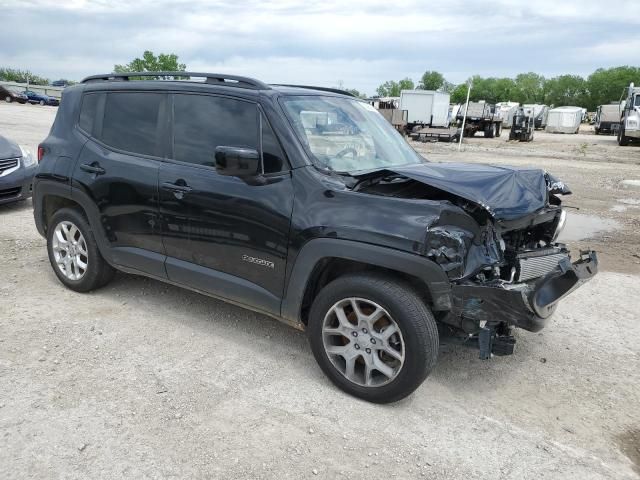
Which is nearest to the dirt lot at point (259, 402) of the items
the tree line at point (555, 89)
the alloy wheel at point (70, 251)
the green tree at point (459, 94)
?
the alloy wheel at point (70, 251)

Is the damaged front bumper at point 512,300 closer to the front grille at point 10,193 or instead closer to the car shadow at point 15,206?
the front grille at point 10,193

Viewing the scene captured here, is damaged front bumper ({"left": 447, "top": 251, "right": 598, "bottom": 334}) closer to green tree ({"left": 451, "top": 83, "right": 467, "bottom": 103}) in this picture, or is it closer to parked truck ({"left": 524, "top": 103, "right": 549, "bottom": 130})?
parked truck ({"left": 524, "top": 103, "right": 549, "bottom": 130})

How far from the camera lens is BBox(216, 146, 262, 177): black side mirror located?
3.32m

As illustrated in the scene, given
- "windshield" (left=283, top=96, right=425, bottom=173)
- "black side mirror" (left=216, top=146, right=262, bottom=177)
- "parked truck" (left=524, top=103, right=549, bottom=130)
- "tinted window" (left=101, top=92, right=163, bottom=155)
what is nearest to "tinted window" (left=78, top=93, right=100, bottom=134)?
"tinted window" (left=101, top=92, right=163, bottom=155)

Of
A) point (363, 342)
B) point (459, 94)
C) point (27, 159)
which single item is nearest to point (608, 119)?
point (27, 159)

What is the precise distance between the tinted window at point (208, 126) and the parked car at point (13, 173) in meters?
5.05

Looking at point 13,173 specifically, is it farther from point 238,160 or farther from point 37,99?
point 37,99

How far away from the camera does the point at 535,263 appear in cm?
334

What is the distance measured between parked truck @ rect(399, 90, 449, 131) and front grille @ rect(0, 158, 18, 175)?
2768cm

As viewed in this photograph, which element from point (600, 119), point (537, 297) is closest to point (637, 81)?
point (600, 119)

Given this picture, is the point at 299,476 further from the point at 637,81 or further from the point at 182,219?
the point at 637,81

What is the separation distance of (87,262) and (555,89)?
12358cm

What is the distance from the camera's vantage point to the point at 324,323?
331cm

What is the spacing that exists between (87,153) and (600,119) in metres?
49.6
